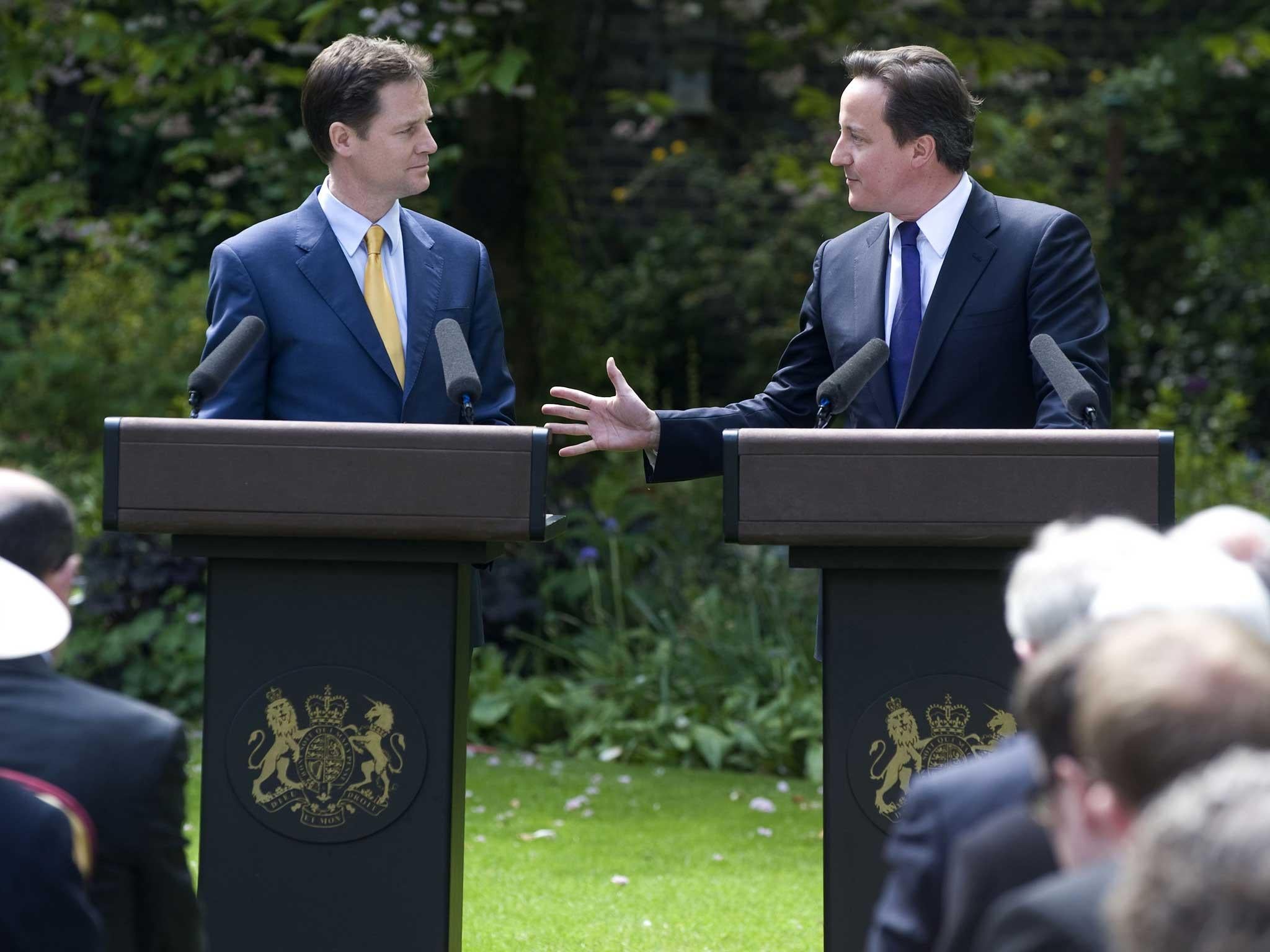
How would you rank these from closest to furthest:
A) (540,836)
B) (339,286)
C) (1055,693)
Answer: (1055,693), (339,286), (540,836)

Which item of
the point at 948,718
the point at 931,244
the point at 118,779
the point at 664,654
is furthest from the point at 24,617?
the point at 664,654

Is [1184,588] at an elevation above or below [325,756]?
above

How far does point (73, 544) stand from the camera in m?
1.85

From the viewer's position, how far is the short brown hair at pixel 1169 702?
46.1 inches

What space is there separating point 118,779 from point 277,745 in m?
0.83

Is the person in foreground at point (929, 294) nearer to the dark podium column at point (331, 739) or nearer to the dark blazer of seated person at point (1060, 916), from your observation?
the dark podium column at point (331, 739)

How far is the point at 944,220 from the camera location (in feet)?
10.0

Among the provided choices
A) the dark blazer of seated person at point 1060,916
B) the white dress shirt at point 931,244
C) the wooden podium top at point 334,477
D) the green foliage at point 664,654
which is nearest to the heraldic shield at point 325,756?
the wooden podium top at point 334,477

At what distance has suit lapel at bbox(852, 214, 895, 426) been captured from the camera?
3.00 meters

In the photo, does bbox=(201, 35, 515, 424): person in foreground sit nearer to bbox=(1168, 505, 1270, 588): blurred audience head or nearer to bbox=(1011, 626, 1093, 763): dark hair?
bbox=(1168, 505, 1270, 588): blurred audience head

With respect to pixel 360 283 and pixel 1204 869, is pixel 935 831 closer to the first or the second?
pixel 1204 869

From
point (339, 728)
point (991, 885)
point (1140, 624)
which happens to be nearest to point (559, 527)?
point (339, 728)

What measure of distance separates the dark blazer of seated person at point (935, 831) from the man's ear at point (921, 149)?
1.66m

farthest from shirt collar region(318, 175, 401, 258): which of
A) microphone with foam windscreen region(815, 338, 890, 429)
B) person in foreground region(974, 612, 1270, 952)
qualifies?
person in foreground region(974, 612, 1270, 952)
